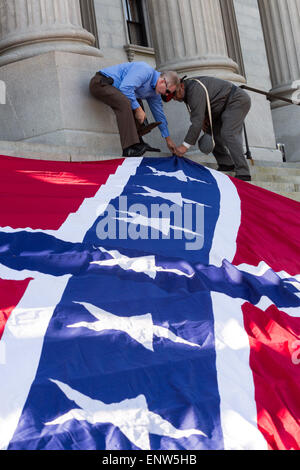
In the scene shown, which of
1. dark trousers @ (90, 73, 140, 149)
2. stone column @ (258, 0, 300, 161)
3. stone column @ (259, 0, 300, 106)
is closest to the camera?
dark trousers @ (90, 73, 140, 149)

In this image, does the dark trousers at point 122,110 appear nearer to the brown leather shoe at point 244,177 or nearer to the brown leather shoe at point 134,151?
the brown leather shoe at point 134,151

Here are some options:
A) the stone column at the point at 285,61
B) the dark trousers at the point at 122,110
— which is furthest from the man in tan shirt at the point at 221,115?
the stone column at the point at 285,61

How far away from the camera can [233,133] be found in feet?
31.4

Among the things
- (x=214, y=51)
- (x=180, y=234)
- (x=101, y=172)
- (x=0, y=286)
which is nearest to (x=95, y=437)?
(x=0, y=286)

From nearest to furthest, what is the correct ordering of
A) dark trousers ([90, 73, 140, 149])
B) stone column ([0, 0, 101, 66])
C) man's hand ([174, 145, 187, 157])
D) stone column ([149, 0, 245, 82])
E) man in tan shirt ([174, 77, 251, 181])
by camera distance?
1. dark trousers ([90, 73, 140, 149])
2. man's hand ([174, 145, 187, 157])
3. man in tan shirt ([174, 77, 251, 181])
4. stone column ([0, 0, 101, 66])
5. stone column ([149, 0, 245, 82])

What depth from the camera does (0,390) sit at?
3.87m

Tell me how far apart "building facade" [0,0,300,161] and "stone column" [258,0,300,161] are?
0.02m

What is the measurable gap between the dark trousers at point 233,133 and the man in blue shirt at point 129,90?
29.0 inches

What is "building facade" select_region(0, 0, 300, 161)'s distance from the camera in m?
9.51

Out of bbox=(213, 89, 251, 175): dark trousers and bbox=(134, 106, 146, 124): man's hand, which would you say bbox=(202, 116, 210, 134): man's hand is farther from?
bbox=(134, 106, 146, 124): man's hand

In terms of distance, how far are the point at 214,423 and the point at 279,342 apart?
1.14 meters

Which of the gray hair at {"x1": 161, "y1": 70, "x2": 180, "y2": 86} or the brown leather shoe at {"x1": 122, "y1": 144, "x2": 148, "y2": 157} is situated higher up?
the gray hair at {"x1": 161, "y1": 70, "x2": 180, "y2": 86}

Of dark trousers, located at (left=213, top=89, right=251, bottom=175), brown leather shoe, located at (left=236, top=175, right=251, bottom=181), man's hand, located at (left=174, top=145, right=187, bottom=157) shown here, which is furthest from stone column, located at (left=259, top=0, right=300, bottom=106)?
man's hand, located at (left=174, top=145, right=187, bottom=157)

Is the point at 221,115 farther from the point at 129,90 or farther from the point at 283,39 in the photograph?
the point at 283,39
